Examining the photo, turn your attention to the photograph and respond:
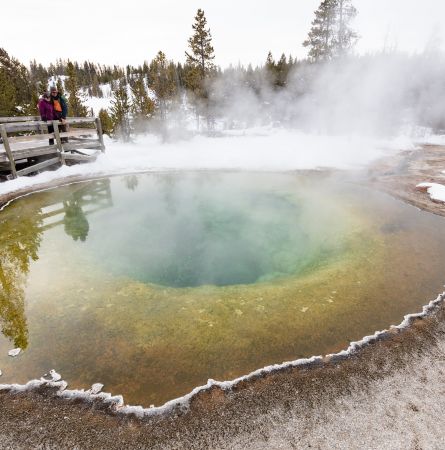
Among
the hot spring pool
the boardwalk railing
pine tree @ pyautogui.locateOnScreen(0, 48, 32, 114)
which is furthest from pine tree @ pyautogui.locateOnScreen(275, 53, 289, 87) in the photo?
the hot spring pool

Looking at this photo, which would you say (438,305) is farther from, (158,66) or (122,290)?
(158,66)

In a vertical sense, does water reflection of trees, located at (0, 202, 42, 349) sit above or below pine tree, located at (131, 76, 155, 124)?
below

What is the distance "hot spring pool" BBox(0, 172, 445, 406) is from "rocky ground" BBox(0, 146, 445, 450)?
0.80 ft

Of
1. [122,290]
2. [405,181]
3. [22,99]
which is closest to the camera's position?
[122,290]

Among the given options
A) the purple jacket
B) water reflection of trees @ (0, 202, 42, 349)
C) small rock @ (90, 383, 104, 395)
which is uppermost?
the purple jacket

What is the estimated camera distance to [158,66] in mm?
19922

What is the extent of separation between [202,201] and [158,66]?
15821 millimetres

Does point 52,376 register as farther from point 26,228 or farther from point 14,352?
point 26,228

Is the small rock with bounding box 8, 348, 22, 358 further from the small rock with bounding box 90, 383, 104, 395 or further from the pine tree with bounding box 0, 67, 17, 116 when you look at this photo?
the pine tree with bounding box 0, 67, 17, 116

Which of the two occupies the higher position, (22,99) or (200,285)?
(22,99)

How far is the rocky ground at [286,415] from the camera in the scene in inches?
88.8

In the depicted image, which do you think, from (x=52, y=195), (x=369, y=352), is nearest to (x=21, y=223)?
(x=52, y=195)

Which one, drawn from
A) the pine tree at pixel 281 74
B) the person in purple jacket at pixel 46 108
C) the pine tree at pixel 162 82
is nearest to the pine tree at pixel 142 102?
the pine tree at pixel 162 82

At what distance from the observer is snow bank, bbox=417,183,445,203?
7727 millimetres
